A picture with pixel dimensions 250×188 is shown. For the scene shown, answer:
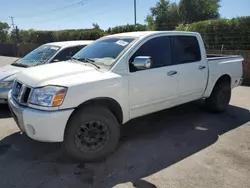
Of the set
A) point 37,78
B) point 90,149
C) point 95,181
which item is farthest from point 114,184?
point 37,78

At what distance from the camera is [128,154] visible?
3.82m

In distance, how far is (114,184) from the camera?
3.07m

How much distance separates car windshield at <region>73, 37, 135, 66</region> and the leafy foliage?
7102mm

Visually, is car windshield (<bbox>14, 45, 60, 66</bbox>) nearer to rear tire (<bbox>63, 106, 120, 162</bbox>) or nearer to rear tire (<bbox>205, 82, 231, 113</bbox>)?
rear tire (<bbox>63, 106, 120, 162</bbox>)

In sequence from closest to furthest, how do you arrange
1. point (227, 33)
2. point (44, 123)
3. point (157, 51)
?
point (44, 123)
point (157, 51)
point (227, 33)

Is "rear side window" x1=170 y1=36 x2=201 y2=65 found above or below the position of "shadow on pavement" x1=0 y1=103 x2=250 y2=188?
above

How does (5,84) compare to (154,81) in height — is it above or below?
below

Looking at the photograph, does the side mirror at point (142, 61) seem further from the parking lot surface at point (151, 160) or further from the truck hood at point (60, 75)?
the parking lot surface at point (151, 160)

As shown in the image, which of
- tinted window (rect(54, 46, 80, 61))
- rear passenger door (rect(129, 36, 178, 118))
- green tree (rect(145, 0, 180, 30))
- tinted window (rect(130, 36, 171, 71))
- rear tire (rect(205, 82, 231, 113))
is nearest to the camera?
rear passenger door (rect(129, 36, 178, 118))

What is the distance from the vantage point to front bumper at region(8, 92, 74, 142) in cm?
313

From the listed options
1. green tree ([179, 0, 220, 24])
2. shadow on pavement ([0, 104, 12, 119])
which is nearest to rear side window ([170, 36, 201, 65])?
shadow on pavement ([0, 104, 12, 119])

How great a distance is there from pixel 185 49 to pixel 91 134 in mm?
2487

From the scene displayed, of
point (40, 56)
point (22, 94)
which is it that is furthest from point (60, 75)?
point (40, 56)

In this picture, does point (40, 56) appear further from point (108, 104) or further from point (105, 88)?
point (105, 88)
